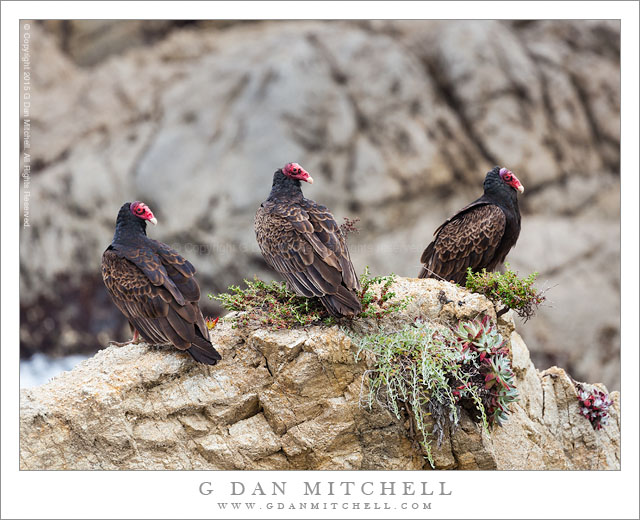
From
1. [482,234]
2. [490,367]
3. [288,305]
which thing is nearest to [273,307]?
[288,305]

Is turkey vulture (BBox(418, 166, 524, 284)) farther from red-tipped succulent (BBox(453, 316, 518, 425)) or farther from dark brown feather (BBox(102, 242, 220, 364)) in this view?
dark brown feather (BBox(102, 242, 220, 364))

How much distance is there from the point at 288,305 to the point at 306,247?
512mm

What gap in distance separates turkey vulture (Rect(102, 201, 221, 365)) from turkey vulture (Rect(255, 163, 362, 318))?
688 millimetres

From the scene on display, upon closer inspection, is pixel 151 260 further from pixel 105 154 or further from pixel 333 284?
pixel 105 154

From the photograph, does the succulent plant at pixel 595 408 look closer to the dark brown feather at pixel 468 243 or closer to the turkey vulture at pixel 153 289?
the dark brown feather at pixel 468 243

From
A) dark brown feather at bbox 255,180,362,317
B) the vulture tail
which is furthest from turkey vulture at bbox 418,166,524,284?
the vulture tail

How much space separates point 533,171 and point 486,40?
97.1 inches

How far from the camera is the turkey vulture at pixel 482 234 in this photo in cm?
663

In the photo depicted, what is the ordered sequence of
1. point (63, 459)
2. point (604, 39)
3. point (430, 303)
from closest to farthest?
point (63, 459) < point (430, 303) < point (604, 39)

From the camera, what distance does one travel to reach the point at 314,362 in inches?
215

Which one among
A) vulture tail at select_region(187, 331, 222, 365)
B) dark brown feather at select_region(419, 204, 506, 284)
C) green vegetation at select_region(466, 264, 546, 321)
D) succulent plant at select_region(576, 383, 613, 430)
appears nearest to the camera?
vulture tail at select_region(187, 331, 222, 365)

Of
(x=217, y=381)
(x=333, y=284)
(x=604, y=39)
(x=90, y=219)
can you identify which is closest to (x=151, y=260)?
(x=217, y=381)

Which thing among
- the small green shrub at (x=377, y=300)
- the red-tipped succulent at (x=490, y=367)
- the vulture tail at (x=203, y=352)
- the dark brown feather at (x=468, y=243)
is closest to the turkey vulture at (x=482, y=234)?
the dark brown feather at (x=468, y=243)

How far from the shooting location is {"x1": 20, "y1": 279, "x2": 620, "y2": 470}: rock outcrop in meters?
5.39
